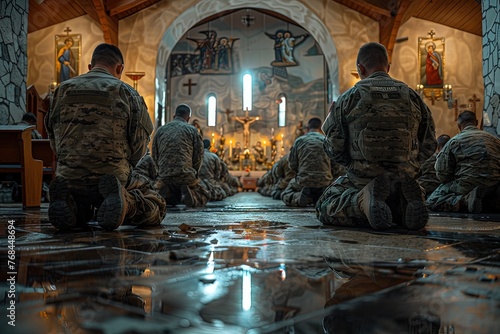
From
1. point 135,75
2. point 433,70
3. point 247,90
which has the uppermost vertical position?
point 247,90

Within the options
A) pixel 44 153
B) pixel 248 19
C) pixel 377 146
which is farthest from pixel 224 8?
pixel 377 146

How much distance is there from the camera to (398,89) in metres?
3.23

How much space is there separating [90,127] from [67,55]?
1135 cm

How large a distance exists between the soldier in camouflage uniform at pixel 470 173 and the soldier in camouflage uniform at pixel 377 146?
220 cm

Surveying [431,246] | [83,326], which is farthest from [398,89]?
[83,326]

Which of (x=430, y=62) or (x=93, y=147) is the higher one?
(x=430, y=62)

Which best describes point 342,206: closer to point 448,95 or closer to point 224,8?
point 448,95

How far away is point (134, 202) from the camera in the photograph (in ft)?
10.2

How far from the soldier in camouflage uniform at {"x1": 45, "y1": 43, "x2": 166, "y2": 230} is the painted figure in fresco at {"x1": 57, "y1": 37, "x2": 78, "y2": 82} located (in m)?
10.8

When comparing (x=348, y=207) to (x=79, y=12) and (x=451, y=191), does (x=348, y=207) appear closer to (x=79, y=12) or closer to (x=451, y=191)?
(x=451, y=191)

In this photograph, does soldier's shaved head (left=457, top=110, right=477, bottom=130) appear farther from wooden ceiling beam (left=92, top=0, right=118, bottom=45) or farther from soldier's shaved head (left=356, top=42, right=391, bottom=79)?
wooden ceiling beam (left=92, top=0, right=118, bottom=45)

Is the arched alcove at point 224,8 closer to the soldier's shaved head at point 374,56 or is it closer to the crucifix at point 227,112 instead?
the crucifix at point 227,112

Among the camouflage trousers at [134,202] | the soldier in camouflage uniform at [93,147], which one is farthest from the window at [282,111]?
the soldier in camouflage uniform at [93,147]

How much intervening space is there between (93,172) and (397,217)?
2.08 metres
